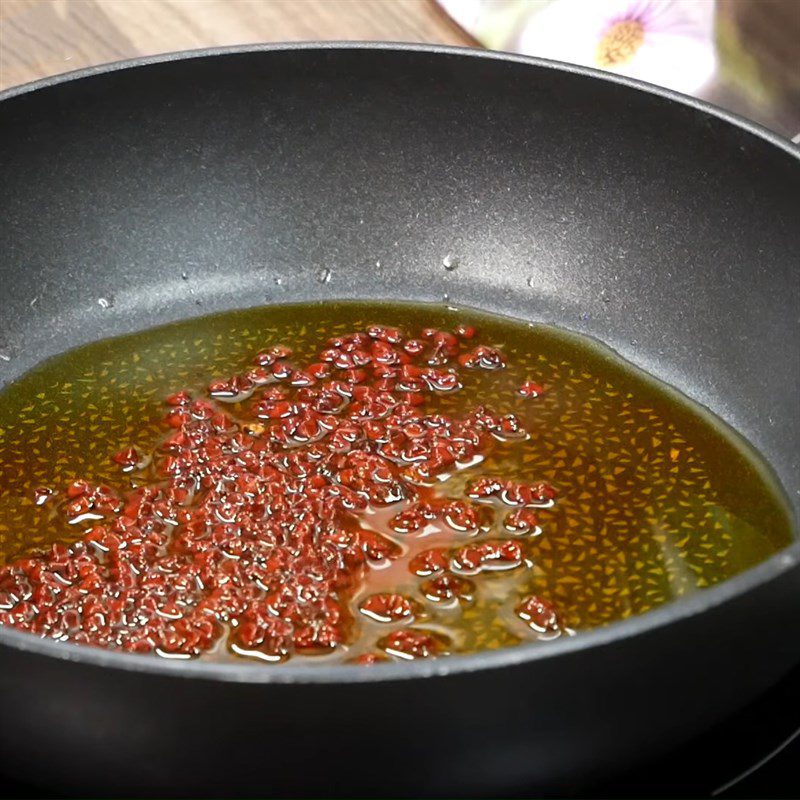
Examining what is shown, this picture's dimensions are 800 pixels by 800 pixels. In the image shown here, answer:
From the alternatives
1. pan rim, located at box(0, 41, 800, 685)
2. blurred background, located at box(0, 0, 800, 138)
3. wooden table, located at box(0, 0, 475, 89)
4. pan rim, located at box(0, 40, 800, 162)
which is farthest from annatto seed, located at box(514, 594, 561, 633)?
wooden table, located at box(0, 0, 475, 89)

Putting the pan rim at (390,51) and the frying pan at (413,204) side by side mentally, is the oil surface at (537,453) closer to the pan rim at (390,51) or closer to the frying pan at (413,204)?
the frying pan at (413,204)

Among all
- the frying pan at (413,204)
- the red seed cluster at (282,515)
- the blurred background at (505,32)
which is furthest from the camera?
the blurred background at (505,32)

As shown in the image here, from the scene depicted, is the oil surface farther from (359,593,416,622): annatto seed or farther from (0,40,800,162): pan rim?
(0,40,800,162): pan rim

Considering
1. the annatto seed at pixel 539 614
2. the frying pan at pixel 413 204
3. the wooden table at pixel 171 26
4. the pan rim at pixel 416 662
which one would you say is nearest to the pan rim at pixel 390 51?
the frying pan at pixel 413 204

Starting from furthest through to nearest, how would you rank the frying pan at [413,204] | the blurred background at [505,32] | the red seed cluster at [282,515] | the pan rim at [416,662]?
the blurred background at [505,32] → the frying pan at [413,204] → the red seed cluster at [282,515] → the pan rim at [416,662]

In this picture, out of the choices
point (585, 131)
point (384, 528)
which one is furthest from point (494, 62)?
point (384, 528)

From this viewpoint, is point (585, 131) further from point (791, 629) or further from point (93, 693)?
point (93, 693)

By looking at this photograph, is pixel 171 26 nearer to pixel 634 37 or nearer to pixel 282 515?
pixel 634 37
